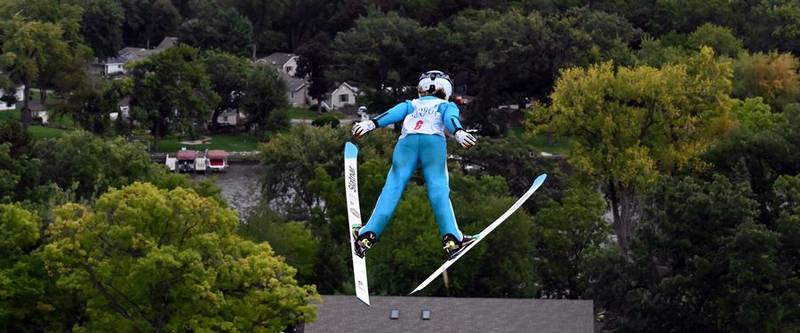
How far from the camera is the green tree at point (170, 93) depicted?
8662cm

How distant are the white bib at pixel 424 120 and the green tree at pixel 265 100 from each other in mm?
63970

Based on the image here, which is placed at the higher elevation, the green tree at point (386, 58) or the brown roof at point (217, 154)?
the green tree at point (386, 58)

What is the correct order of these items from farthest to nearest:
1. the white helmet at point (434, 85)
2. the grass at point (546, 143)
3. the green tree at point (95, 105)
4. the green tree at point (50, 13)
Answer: the green tree at point (50, 13) < the green tree at point (95, 105) < the grass at point (546, 143) < the white helmet at point (434, 85)

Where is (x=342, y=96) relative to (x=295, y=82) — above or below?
below

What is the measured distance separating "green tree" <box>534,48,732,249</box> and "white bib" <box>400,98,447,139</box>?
3431 cm

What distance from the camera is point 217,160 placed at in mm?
85125

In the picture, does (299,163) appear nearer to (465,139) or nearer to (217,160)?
(217,160)

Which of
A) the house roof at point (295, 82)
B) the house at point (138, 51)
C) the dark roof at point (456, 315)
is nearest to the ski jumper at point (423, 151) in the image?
the dark roof at point (456, 315)

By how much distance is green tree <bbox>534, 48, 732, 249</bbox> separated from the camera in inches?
2398

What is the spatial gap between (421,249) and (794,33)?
4445cm

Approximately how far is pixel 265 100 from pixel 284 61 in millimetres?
19697

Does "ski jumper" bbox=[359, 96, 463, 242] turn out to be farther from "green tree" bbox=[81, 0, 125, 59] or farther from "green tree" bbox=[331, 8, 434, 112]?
"green tree" bbox=[81, 0, 125, 59]

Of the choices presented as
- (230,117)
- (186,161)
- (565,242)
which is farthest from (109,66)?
(565,242)

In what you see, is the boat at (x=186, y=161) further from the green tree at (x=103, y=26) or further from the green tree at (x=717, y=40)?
the green tree at (x=103, y=26)
